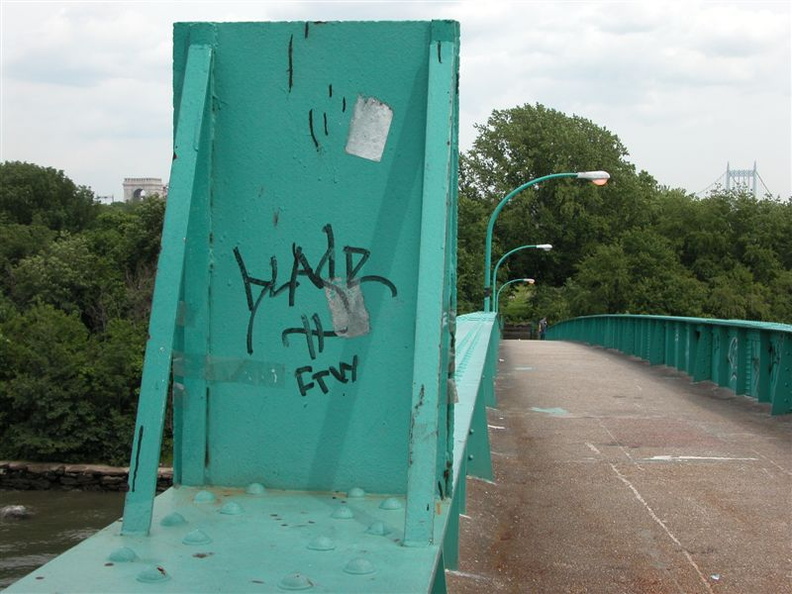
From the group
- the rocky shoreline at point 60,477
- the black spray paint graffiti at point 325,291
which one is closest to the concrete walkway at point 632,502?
the black spray paint graffiti at point 325,291

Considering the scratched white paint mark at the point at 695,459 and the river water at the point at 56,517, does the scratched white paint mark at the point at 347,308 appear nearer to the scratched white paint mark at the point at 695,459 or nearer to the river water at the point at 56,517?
the scratched white paint mark at the point at 695,459

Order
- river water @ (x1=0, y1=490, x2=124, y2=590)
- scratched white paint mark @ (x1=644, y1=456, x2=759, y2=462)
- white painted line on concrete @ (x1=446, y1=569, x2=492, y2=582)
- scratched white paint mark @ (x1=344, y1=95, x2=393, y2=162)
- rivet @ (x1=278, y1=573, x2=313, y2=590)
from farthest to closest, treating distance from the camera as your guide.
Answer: river water @ (x1=0, y1=490, x2=124, y2=590) < scratched white paint mark @ (x1=644, y1=456, x2=759, y2=462) < white painted line on concrete @ (x1=446, y1=569, x2=492, y2=582) < scratched white paint mark @ (x1=344, y1=95, x2=393, y2=162) < rivet @ (x1=278, y1=573, x2=313, y2=590)

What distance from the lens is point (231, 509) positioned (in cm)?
302

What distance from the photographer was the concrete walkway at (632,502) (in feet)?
17.5

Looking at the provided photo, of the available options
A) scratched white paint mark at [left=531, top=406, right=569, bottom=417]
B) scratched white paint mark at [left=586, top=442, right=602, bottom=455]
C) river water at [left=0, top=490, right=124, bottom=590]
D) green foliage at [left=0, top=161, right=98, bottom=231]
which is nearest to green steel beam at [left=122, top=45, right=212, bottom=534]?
scratched white paint mark at [left=586, top=442, right=602, bottom=455]

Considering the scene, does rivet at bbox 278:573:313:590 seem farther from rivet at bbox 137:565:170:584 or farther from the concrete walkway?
the concrete walkway

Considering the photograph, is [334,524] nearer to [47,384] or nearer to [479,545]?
[479,545]

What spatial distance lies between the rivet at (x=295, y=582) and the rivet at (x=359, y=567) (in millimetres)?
125

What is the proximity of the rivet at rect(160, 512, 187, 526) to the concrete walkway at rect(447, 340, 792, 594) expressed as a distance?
211 centimetres

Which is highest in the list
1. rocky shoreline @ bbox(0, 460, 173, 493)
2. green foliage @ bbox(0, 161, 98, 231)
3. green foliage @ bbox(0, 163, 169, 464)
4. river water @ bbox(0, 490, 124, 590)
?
green foliage @ bbox(0, 161, 98, 231)

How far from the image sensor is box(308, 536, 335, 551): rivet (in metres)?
2.67

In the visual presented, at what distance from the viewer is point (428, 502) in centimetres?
274

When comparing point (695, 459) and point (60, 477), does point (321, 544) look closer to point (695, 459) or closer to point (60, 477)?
point (695, 459)

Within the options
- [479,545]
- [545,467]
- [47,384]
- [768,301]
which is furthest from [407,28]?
[768,301]
